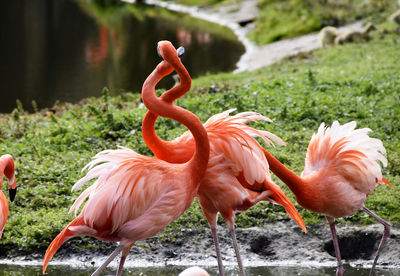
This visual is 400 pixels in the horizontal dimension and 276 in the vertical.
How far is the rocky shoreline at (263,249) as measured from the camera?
195 inches

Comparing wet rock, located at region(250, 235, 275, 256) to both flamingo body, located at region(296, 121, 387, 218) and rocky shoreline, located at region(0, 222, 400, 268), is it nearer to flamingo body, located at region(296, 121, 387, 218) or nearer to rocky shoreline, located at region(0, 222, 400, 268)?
rocky shoreline, located at region(0, 222, 400, 268)

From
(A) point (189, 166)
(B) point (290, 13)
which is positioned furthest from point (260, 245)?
(B) point (290, 13)

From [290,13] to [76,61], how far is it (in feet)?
20.8

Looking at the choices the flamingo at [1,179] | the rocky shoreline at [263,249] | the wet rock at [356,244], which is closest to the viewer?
the flamingo at [1,179]

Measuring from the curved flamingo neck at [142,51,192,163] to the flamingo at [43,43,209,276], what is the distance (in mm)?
169

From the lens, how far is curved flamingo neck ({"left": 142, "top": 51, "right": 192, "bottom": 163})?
405cm

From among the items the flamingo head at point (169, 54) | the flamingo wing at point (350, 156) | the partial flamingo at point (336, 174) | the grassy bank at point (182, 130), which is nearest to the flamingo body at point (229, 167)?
the partial flamingo at point (336, 174)

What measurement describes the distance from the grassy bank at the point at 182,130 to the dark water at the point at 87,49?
3.38m

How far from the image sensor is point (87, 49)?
54.2ft

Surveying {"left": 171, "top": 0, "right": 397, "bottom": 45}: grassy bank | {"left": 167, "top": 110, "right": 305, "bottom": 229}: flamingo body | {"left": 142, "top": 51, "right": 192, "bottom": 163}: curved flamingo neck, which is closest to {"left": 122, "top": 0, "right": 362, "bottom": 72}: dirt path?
{"left": 171, "top": 0, "right": 397, "bottom": 45}: grassy bank

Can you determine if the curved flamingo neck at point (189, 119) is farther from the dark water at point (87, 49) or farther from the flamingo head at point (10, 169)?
the dark water at point (87, 49)

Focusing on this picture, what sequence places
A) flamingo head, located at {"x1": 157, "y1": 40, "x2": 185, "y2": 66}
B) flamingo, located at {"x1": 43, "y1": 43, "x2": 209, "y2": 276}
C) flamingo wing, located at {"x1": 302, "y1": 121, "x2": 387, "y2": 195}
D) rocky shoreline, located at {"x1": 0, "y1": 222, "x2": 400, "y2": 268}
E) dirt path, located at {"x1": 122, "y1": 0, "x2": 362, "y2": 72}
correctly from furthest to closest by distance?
1. dirt path, located at {"x1": 122, "y1": 0, "x2": 362, "y2": 72}
2. rocky shoreline, located at {"x1": 0, "y1": 222, "x2": 400, "y2": 268}
3. flamingo wing, located at {"x1": 302, "y1": 121, "x2": 387, "y2": 195}
4. flamingo head, located at {"x1": 157, "y1": 40, "x2": 185, "y2": 66}
5. flamingo, located at {"x1": 43, "y1": 43, "x2": 209, "y2": 276}

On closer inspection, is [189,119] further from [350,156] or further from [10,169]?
[10,169]

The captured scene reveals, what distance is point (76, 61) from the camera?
1515 cm
